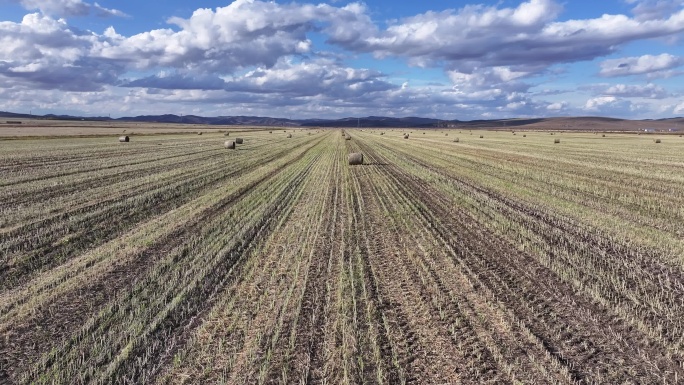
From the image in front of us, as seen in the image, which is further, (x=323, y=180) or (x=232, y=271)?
(x=323, y=180)

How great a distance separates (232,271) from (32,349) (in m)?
3.47

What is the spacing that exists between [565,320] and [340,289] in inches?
140

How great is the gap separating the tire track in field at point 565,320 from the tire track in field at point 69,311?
21.4 feet

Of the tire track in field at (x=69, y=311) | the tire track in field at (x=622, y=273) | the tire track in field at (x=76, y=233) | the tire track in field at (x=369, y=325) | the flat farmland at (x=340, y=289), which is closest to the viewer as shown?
the tire track in field at (x=369, y=325)

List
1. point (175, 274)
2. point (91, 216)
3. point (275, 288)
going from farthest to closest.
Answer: point (91, 216)
point (175, 274)
point (275, 288)

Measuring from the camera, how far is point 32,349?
578cm

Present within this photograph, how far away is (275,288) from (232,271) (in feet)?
4.21

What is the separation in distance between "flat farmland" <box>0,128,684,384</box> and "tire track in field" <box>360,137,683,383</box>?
3cm

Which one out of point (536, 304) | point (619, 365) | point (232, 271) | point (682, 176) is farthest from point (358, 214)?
point (682, 176)

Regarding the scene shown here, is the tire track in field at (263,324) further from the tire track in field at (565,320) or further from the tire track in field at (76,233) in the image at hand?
the tire track in field at (76,233)

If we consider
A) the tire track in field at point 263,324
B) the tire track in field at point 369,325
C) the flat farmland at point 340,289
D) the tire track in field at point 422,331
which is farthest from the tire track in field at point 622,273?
the tire track in field at point 263,324

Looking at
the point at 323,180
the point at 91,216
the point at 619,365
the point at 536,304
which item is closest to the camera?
the point at 619,365

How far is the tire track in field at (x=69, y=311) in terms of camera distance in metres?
5.78

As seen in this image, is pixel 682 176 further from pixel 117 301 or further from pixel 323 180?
pixel 117 301
